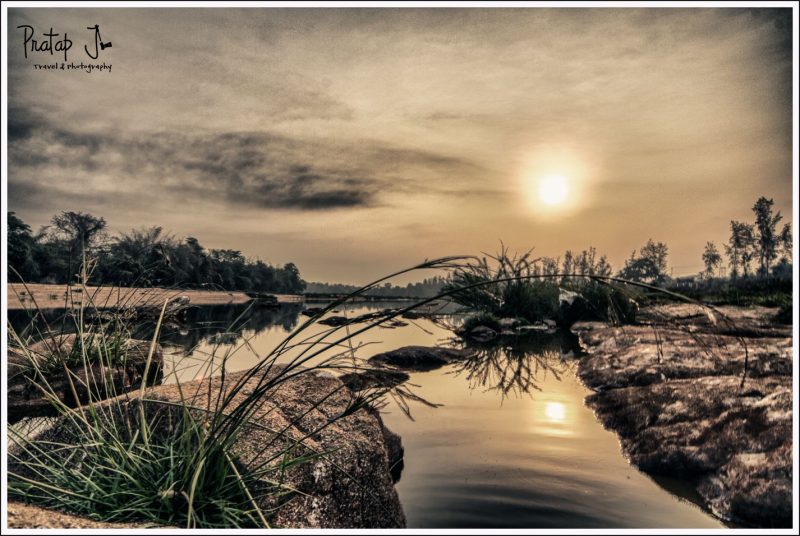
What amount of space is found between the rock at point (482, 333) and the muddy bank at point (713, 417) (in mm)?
5602

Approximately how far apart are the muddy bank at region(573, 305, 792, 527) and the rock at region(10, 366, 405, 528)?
65.5 inches

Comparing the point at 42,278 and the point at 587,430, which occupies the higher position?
the point at 42,278

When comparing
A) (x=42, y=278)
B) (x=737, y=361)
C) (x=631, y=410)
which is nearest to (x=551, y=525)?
(x=631, y=410)

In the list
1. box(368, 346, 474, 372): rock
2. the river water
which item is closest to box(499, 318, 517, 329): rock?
box(368, 346, 474, 372): rock

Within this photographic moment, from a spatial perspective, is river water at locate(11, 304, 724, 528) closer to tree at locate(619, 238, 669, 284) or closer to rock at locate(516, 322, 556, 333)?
rock at locate(516, 322, 556, 333)

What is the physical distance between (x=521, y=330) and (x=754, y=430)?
33.2 ft

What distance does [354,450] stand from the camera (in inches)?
112

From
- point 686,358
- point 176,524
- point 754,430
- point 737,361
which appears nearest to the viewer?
point 176,524

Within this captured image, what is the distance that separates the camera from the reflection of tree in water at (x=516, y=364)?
6.22m

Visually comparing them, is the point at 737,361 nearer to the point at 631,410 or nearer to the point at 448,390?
the point at 631,410

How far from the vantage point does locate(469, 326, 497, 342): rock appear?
11922 millimetres

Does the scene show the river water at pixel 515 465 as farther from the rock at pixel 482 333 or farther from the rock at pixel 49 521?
the rock at pixel 482 333

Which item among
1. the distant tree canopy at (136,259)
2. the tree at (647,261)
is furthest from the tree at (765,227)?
the distant tree canopy at (136,259)

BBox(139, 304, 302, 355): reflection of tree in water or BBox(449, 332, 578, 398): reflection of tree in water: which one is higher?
BBox(139, 304, 302, 355): reflection of tree in water
